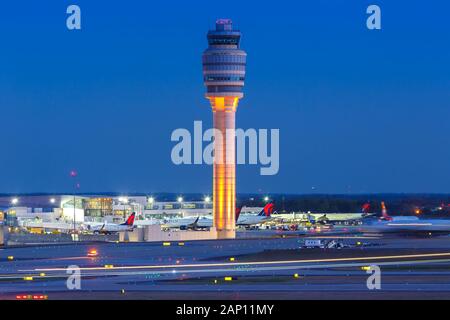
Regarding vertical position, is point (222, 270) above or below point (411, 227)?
above

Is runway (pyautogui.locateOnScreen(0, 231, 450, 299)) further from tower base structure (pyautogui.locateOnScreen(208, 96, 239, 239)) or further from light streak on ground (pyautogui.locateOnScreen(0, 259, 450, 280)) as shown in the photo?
tower base structure (pyautogui.locateOnScreen(208, 96, 239, 239))

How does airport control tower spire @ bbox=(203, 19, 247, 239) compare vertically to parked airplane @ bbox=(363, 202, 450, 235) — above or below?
above

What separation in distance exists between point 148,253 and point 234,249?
501 inches

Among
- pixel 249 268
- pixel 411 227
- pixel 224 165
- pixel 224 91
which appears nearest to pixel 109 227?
pixel 224 165

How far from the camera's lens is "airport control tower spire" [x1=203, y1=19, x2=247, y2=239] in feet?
511

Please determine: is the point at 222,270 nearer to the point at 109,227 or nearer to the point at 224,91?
the point at 224,91

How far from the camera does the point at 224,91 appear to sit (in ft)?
511

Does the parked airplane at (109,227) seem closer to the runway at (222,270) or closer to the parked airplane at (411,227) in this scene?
the parked airplane at (411,227)

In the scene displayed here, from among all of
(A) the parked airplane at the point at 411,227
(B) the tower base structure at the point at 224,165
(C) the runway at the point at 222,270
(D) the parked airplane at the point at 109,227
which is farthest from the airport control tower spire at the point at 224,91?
(C) the runway at the point at 222,270

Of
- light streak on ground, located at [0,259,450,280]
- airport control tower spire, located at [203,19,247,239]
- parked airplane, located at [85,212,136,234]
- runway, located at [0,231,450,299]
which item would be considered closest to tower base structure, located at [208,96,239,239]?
airport control tower spire, located at [203,19,247,239]

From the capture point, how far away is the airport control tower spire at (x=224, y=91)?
155875 millimetres

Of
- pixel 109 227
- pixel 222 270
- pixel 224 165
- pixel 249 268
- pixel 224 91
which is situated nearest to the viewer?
pixel 222 270

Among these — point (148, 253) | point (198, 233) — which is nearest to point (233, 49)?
point (198, 233)
